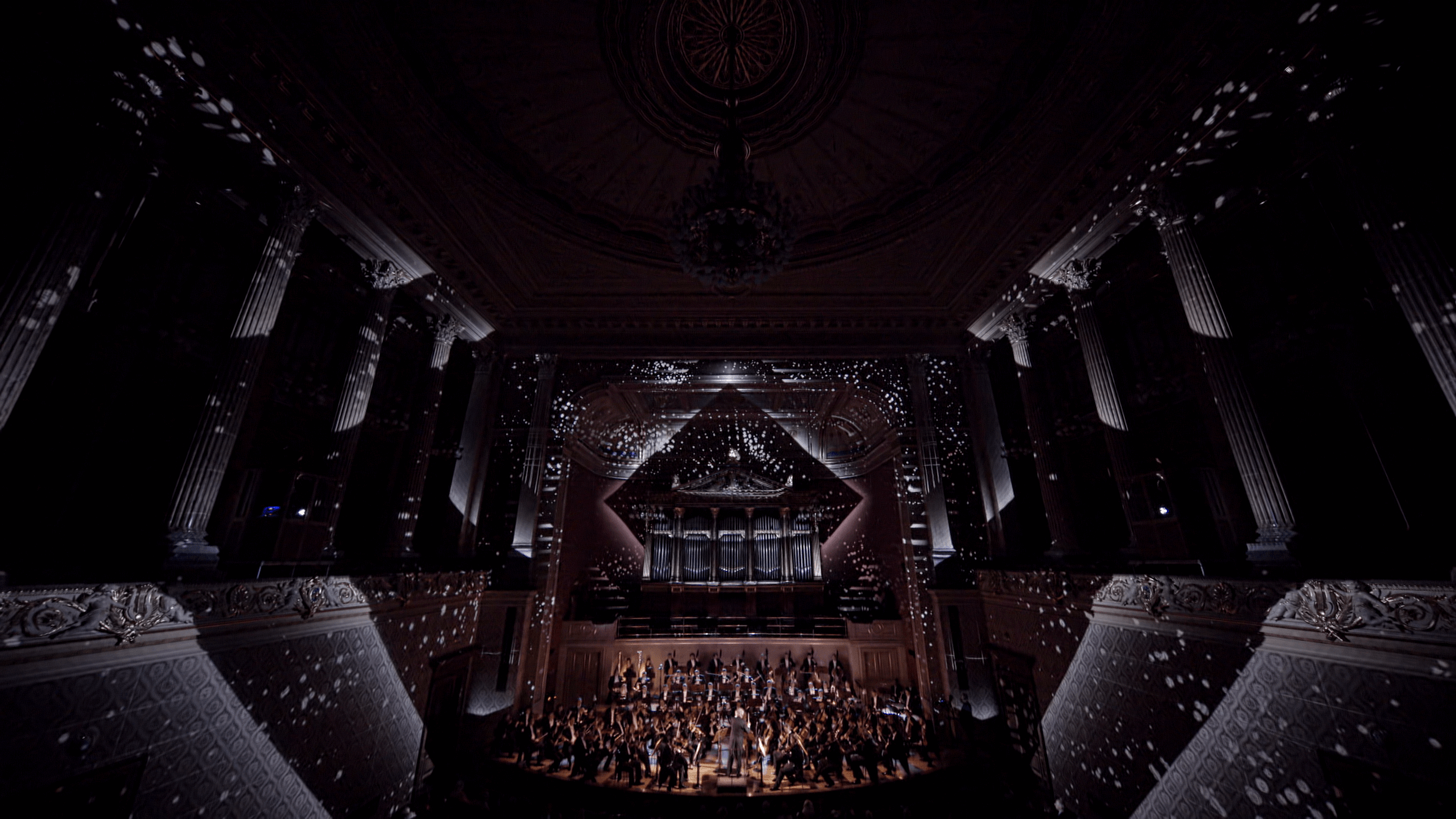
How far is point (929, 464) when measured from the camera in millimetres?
8891

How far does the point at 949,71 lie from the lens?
18.5ft

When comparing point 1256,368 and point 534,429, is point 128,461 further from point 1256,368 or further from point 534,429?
point 1256,368

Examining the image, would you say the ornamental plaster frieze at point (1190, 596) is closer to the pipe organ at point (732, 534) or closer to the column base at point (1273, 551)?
the column base at point (1273, 551)

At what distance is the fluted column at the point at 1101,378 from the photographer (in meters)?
6.57

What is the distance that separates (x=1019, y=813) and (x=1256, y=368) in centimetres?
613

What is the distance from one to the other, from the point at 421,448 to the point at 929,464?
29.8ft

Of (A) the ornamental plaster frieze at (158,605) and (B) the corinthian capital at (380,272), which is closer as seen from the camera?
(A) the ornamental plaster frieze at (158,605)

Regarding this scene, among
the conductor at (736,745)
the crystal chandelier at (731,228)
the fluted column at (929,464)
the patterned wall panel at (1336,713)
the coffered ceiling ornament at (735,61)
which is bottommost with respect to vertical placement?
the conductor at (736,745)

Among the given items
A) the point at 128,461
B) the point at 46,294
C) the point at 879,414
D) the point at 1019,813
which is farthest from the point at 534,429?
the point at 1019,813

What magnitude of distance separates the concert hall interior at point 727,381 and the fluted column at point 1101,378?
49mm

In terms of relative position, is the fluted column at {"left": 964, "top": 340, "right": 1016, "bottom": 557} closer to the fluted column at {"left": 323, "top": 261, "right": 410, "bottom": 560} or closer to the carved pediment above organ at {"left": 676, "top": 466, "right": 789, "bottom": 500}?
the carved pediment above organ at {"left": 676, "top": 466, "right": 789, "bottom": 500}

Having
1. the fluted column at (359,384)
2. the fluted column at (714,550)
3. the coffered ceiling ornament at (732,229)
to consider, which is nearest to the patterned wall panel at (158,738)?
the fluted column at (359,384)

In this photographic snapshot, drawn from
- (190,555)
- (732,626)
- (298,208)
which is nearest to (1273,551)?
(732,626)

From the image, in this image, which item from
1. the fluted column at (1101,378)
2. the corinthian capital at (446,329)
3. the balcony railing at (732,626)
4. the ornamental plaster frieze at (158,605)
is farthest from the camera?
the balcony railing at (732,626)
